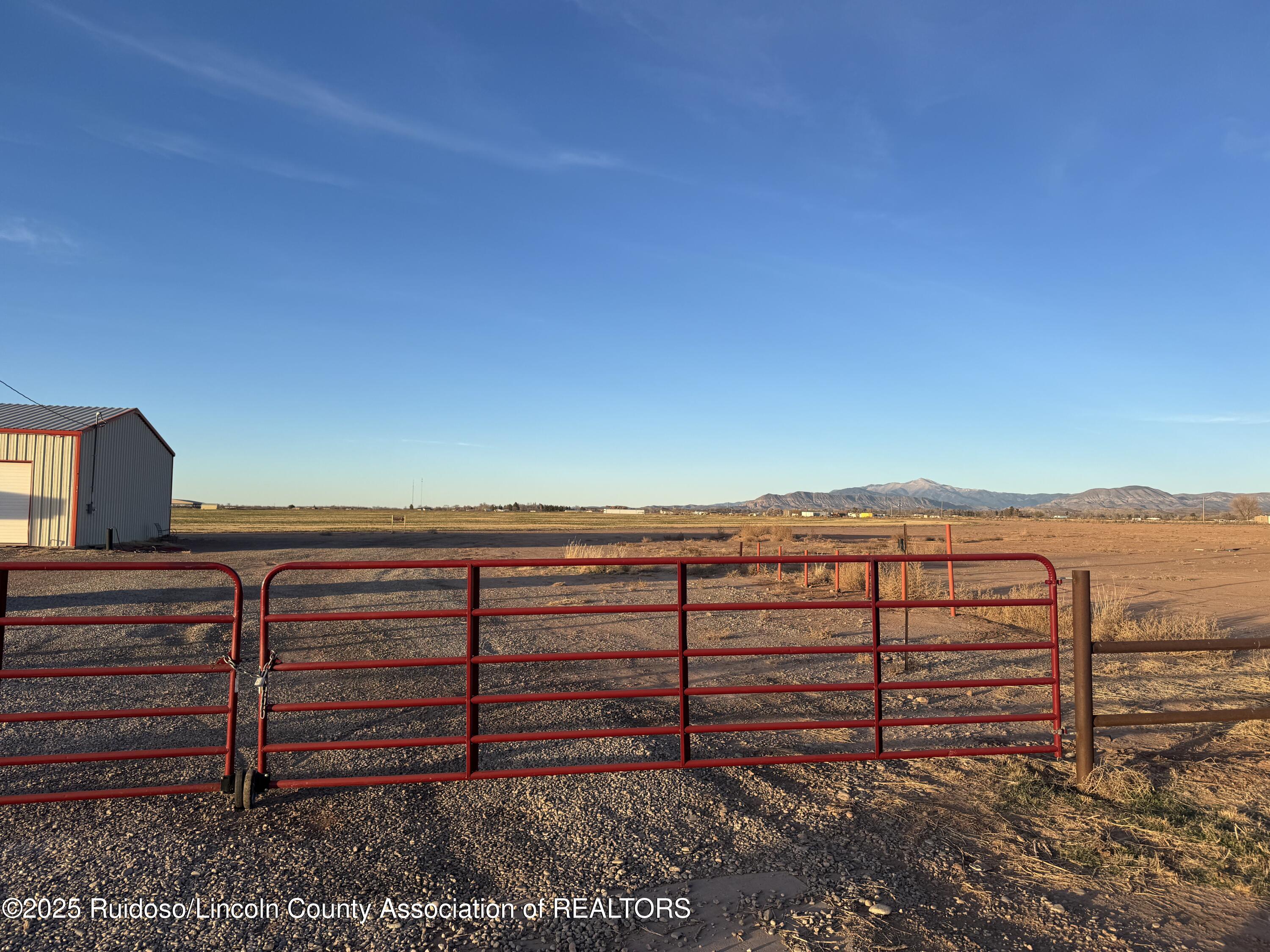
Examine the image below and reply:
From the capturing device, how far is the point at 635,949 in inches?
141

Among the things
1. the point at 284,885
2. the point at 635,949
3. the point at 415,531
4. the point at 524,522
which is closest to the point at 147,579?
the point at 284,885

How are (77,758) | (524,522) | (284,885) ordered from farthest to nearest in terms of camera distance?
(524,522) → (77,758) → (284,885)

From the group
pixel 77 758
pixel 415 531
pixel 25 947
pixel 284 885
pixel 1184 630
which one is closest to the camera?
pixel 25 947

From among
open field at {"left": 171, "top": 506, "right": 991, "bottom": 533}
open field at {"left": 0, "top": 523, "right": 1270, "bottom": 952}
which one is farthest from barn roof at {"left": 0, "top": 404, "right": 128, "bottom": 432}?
open field at {"left": 0, "top": 523, "right": 1270, "bottom": 952}

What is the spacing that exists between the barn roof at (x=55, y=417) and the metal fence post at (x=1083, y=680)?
112ft

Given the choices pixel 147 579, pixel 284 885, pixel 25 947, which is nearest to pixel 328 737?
pixel 284 885

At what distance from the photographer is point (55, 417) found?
32.4 metres

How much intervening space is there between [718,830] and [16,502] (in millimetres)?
34391

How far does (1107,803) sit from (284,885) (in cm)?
538

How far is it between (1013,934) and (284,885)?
3.74 m

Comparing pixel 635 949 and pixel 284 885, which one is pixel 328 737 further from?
pixel 635 949

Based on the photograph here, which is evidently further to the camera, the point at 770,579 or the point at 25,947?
the point at 770,579

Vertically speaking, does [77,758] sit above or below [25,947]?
above

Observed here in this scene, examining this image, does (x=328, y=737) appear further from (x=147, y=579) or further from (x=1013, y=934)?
(x=147, y=579)
